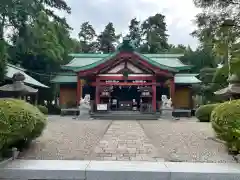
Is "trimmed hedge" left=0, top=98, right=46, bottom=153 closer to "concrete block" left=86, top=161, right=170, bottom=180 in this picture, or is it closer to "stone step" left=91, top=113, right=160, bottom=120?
"concrete block" left=86, top=161, right=170, bottom=180

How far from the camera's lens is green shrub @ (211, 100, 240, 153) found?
22.2ft

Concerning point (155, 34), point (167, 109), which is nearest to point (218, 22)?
point (167, 109)

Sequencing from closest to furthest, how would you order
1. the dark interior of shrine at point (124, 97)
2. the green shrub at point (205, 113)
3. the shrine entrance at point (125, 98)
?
1. the green shrub at point (205, 113)
2. the dark interior of shrine at point (124, 97)
3. the shrine entrance at point (125, 98)

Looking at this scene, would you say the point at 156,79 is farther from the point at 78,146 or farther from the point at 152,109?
the point at 78,146

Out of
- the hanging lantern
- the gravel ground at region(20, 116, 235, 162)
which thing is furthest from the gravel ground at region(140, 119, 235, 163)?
the hanging lantern

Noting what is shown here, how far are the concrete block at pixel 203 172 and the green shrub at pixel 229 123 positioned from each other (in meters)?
0.88

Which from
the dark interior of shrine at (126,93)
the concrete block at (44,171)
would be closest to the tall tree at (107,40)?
the dark interior of shrine at (126,93)

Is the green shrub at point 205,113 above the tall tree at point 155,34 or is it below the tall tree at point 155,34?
below

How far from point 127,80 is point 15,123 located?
17057 mm

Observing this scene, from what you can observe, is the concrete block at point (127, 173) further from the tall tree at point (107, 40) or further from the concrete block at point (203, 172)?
the tall tree at point (107, 40)

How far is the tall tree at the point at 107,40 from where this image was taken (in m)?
56.0

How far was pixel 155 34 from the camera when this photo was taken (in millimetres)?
55750

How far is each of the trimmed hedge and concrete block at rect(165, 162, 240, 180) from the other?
370 cm

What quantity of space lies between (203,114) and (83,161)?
11850 millimetres
